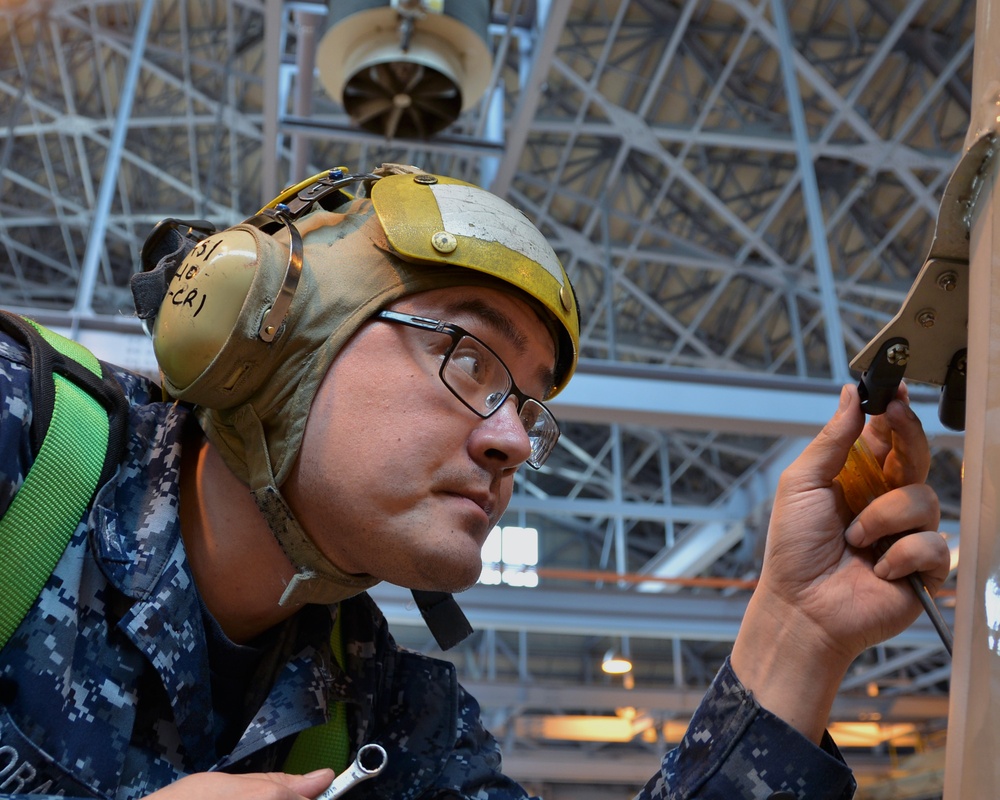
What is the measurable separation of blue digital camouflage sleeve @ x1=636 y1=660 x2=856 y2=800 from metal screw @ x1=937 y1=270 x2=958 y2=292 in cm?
65

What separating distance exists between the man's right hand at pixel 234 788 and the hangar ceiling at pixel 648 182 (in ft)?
14.5

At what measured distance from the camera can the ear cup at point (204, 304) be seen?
151 centimetres

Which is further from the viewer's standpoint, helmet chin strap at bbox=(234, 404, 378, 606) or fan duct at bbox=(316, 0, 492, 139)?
fan duct at bbox=(316, 0, 492, 139)

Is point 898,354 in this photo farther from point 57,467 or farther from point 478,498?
point 57,467

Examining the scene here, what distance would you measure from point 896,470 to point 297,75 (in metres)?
5.24

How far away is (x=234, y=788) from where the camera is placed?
113 centimetres

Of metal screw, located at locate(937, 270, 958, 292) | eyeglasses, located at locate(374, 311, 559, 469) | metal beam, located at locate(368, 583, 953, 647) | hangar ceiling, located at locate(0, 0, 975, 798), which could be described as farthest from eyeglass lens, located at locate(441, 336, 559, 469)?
metal beam, located at locate(368, 583, 953, 647)

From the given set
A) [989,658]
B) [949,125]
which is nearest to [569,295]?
[989,658]

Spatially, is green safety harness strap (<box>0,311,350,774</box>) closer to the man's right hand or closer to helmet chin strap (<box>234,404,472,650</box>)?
helmet chin strap (<box>234,404,472,650</box>)

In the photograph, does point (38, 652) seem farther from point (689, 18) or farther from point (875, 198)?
point (875, 198)

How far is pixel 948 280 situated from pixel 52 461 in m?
1.17

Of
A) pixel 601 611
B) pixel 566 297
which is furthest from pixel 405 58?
pixel 601 611

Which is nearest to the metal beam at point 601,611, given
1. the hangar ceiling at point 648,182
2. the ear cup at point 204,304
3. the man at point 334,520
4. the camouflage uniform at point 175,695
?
the hangar ceiling at point 648,182

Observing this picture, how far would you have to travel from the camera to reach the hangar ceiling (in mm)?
6043
